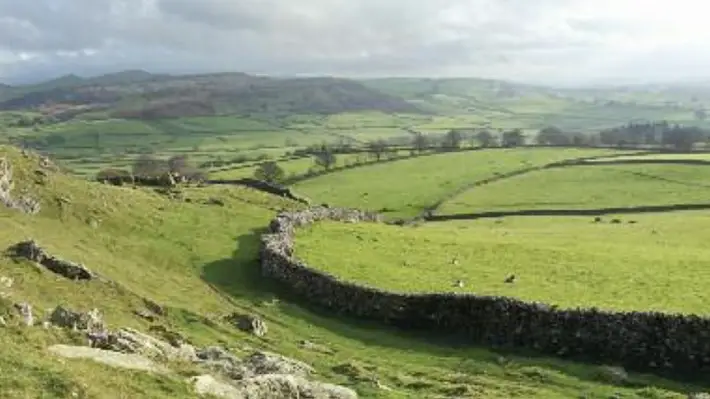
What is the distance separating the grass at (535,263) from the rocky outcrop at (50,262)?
1442cm

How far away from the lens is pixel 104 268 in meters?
42.5

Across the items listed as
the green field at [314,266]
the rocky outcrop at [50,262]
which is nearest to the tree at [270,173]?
the green field at [314,266]

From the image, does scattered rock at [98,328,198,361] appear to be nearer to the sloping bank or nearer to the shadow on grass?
the shadow on grass

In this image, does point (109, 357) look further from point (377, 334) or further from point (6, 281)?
point (377, 334)

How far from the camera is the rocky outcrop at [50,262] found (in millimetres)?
35562

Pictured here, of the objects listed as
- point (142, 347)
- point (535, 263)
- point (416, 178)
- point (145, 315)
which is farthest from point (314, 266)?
point (416, 178)

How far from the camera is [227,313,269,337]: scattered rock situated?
119ft

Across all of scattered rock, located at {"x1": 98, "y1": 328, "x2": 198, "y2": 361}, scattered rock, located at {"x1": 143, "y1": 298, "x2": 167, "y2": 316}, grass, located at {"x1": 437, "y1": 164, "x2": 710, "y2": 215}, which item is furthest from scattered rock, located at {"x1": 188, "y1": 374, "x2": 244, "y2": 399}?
grass, located at {"x1": 437, "y1": 164, "x2": 710, "y2": 215}

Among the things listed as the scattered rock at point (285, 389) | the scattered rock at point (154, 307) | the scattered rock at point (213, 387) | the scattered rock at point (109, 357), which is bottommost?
the scattered rock at point (154, 307)

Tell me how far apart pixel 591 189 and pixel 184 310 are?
84160 mm

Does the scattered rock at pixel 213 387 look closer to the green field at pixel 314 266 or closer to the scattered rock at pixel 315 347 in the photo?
the green field at pixel 314 266

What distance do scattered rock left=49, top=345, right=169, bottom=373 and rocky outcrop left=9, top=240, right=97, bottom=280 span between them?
14.4 metres

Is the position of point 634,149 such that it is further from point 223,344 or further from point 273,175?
point 223,344

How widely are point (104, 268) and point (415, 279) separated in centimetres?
1619
